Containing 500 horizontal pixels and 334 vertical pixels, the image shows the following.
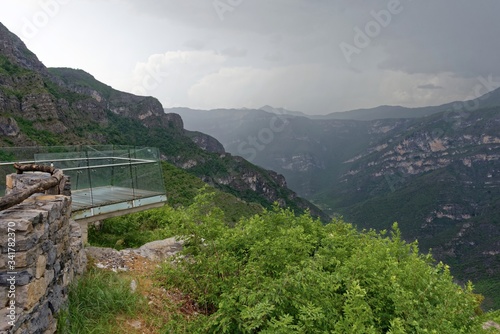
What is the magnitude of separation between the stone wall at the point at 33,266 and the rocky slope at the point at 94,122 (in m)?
55.7

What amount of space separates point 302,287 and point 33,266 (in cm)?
349

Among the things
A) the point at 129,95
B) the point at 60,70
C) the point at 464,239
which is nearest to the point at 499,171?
the point at 464,239

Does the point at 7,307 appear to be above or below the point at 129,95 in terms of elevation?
below

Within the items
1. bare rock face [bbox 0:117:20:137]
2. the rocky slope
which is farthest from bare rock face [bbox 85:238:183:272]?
bare rock face [bbox 0:117:20:137]

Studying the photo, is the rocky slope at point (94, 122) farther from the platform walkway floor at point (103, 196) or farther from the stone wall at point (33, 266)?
the stone wall at point (33, 266)

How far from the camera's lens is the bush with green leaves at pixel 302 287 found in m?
4.22

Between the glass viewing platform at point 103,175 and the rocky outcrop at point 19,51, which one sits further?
the rocky outcrop at point 19,51

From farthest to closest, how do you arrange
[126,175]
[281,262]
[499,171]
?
[499,171]
[126,175]
[281,262]

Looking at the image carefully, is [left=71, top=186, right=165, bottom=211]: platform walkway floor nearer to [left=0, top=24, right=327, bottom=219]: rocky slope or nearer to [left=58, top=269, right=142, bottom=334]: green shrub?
[left=58, top=269, right=142, bottom=334]: green shrub

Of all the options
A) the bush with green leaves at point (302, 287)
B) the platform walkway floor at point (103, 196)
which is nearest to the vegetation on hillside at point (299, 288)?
the bush with green leaves at point (302, 287)

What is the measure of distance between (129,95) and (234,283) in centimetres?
19195

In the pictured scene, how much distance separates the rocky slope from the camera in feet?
215

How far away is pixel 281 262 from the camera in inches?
231

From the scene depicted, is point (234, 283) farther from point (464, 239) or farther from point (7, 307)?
point (464, 239)
